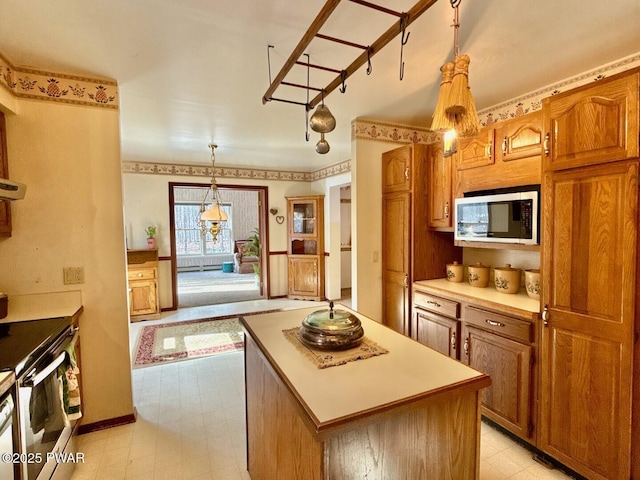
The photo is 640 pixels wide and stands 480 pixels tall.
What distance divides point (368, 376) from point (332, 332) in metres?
0.25

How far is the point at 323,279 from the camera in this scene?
573cm

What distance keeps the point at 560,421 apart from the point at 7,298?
336 cm

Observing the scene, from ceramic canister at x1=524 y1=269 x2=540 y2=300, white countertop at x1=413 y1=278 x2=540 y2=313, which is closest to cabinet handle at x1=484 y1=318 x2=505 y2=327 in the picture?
white countertop at x1=413 y1=278 x2=540 y2=313

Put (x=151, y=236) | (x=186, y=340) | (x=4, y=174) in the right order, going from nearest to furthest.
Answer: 1. (x=4, y=174)
2. (x=186, y=340)
3. (x=151, y=236)

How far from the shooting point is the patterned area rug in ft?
11.3

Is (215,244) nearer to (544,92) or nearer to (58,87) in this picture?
(58,87)

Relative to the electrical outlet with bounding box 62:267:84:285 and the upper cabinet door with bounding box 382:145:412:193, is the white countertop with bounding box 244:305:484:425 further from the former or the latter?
the upper cabinet door with bounding box 382:145:412:193

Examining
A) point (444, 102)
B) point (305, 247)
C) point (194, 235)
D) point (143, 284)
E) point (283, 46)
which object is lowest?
point (143, 284)

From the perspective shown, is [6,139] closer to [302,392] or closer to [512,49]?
[302,392]

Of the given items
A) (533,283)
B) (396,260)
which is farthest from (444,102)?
(396,260)

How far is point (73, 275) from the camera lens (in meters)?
2.16

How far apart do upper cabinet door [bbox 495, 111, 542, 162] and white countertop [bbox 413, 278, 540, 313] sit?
955 millimetres

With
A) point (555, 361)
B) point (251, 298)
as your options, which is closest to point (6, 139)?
point (555, 361)

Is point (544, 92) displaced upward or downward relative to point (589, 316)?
upward
